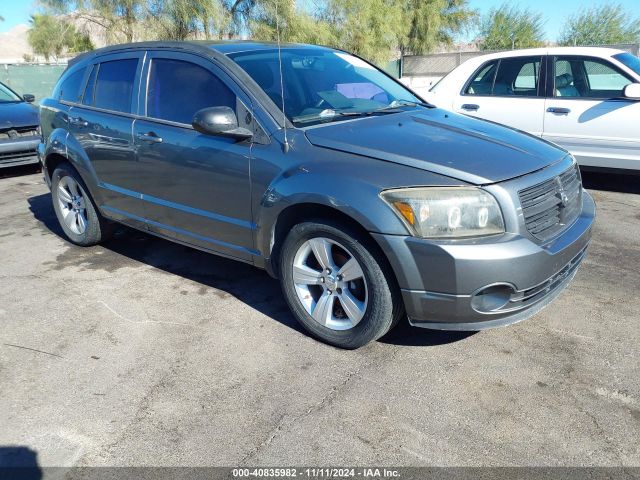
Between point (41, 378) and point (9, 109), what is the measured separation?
24.5 ft

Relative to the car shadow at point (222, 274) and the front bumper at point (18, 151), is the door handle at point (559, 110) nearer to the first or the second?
the car shadow at point (222, 274)

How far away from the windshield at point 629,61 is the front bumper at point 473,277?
14.6 ft

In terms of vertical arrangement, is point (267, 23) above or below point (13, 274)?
above

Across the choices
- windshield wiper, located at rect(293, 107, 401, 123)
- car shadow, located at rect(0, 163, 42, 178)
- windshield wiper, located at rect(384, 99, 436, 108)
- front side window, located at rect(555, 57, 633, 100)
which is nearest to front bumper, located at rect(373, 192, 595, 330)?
windshield wiper, located at rect(293, 107, 401, 123)

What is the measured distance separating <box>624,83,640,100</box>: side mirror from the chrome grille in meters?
3.38

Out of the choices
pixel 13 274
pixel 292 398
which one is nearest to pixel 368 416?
pixel 292 398

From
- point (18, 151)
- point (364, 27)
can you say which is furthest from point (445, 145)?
point (364, 27)

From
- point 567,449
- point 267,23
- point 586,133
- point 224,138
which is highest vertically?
point 267,23

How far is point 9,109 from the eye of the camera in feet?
29.7

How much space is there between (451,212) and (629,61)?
510 cm

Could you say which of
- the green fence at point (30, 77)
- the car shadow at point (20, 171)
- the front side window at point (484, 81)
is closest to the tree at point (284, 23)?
the green fence at point (30, 77)

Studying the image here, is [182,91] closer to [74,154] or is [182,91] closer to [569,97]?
[74,154]

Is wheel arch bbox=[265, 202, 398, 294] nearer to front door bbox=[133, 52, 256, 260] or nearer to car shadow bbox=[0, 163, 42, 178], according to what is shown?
front door bbox=[133, 52, 256, 260]

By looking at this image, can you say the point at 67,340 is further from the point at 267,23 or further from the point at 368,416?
the point at 267,23
